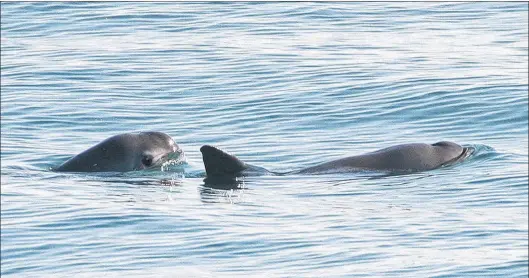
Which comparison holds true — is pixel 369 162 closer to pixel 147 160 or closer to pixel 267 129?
pixel 147 160

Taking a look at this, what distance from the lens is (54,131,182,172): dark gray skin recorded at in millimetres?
22203

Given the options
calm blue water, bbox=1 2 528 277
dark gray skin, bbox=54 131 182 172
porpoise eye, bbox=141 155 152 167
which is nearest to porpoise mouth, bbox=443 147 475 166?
calm blue water, bbox=1 2 528 277

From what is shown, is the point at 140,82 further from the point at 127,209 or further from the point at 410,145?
the point at 127,209

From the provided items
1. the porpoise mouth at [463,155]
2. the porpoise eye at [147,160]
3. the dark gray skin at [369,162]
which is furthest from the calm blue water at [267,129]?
the dark gray skin at [369,162]

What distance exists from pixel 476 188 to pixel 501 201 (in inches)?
40.3

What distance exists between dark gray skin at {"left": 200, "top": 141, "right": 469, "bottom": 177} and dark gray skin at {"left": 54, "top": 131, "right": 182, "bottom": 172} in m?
1.23

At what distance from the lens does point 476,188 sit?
786 inches

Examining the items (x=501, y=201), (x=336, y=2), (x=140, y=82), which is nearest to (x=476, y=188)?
(x=501, y=201)

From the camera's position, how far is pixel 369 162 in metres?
21.8

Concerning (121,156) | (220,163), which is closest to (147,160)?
(121,156)

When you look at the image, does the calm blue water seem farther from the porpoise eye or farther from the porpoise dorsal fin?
the porpoise dorsal fin

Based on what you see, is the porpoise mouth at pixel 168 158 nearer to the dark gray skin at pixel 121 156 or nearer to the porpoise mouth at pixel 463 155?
the dark gray skin at pixel 121 156

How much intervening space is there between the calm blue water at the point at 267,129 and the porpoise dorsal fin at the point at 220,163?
0.44 metres

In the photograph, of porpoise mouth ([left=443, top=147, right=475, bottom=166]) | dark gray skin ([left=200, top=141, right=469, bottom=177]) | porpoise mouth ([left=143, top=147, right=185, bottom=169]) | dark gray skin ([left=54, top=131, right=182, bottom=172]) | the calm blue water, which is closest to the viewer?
the calm blue water
